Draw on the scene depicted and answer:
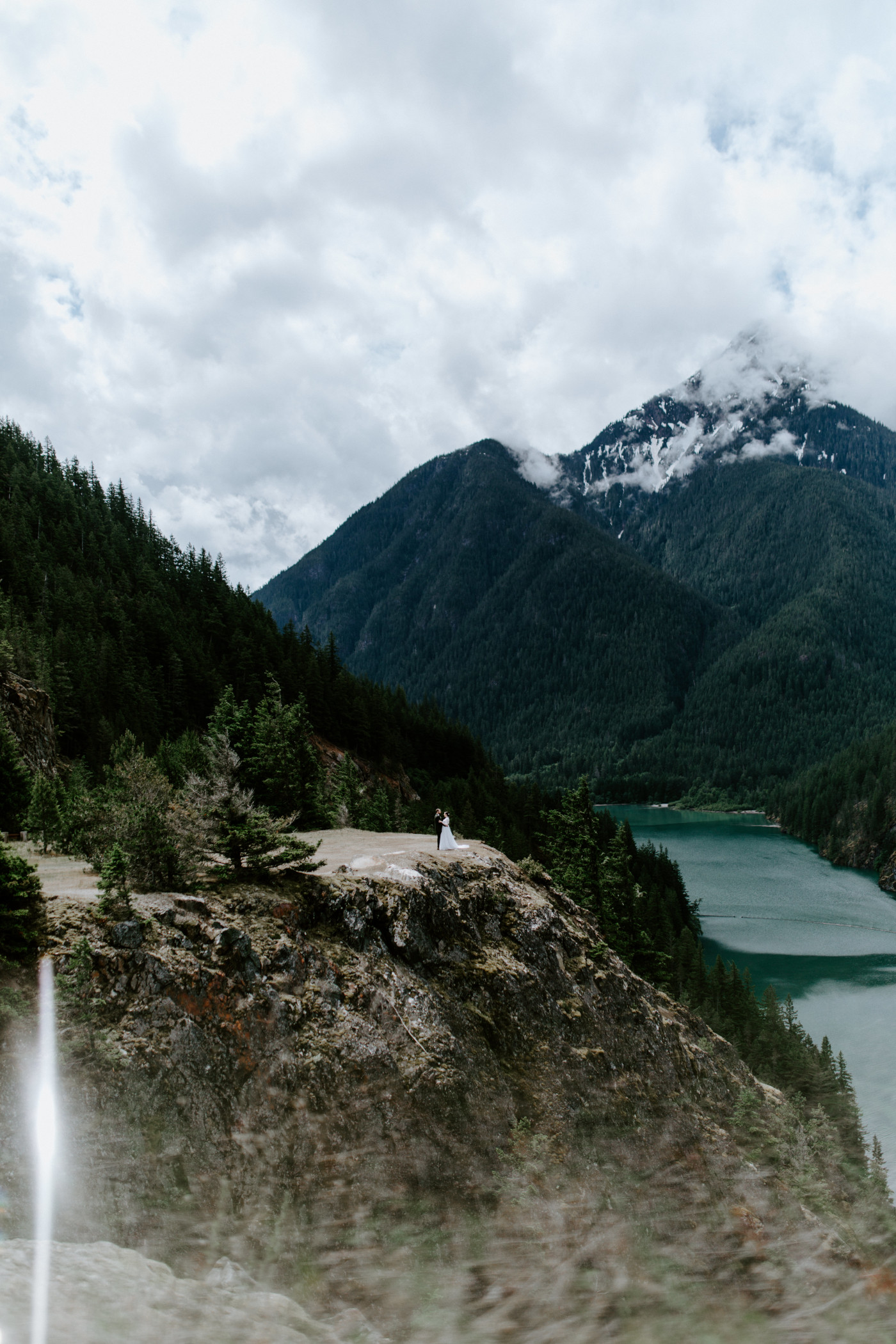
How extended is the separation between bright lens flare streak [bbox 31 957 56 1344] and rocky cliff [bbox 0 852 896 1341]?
0.54ft

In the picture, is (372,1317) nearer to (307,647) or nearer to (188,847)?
(188,847)

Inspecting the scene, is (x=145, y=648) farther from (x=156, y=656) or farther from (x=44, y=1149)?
(x=44, y=1149)

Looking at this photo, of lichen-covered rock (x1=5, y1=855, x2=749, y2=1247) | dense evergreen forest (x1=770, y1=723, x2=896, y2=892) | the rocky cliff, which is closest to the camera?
the rocky cliff

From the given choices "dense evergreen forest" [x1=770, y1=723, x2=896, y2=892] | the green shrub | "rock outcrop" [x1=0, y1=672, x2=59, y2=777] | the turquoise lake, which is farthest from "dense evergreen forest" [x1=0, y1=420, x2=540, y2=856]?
"dense evergreen forest" [x1=770, y1=723, x2=896, y2=892]

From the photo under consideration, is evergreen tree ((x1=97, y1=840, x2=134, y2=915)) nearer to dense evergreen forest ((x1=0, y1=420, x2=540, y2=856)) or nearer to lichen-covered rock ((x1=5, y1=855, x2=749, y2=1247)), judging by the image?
lichen-covered rock ((x1=5, y1=855, x2=749, y2=1247))

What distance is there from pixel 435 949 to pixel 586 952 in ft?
17.7

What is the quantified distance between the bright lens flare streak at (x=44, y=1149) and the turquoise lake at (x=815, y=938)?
99.6 ft

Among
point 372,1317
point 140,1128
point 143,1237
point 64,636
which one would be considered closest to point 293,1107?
point 140,1128

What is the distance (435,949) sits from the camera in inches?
504

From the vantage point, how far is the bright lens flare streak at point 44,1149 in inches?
→ 163

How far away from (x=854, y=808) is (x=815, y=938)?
227 feet

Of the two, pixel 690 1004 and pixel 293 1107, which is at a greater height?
pixel 293 1107

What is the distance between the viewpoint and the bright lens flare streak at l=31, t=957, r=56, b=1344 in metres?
4.14

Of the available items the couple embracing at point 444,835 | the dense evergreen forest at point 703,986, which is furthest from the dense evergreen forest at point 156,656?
the couple embracing at point 444,835
